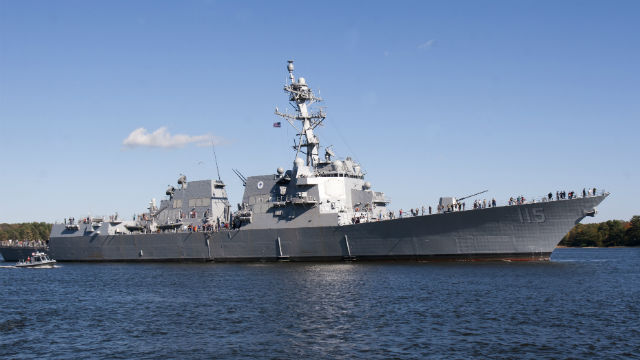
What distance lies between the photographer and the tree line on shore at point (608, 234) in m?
80.6

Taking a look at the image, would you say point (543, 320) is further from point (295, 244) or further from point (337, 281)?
point (295, 244)

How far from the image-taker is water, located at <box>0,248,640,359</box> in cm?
1428

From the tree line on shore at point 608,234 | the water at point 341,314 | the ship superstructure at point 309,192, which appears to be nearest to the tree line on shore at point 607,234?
the tree line on shore at point 608,234

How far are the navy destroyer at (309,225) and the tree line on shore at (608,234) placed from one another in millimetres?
54052

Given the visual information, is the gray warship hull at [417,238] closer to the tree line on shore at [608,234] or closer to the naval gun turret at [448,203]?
the naval gun turret at [448,203]

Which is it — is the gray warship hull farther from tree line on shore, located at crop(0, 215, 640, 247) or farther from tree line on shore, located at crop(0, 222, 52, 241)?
tree line on shore, located at crop(0, 222, 52, 241)

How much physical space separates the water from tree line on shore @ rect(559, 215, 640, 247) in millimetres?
58772

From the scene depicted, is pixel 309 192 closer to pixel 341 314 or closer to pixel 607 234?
pixel 341 314

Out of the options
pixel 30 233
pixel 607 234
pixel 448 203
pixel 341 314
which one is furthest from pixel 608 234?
pixel 30 233

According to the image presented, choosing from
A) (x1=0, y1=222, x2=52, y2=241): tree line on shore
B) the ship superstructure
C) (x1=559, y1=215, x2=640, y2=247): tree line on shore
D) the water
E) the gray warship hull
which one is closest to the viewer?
the water

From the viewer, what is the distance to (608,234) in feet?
275

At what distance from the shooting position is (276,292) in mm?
23578

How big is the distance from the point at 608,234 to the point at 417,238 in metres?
63.7

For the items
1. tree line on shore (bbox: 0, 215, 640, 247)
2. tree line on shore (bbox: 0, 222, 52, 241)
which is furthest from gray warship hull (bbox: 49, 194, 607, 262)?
tree line on shore (bbox: 0, 222, 52, 241)
